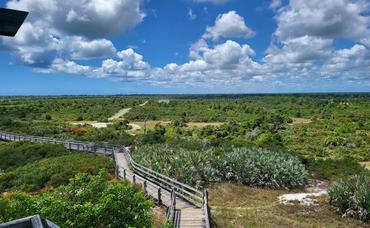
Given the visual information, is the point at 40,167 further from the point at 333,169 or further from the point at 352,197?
the point at 333,169

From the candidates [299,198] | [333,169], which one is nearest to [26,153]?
[299,198]

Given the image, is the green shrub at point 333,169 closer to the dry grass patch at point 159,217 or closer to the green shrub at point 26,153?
the dry grass patch at point 159,217

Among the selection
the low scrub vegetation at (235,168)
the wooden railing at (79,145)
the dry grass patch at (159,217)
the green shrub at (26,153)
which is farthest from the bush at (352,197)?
the green shrub at (26,153)


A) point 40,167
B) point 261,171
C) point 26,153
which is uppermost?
point 261,171

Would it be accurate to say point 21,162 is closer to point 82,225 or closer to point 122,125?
point 82,225

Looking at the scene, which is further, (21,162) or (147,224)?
(21,162)

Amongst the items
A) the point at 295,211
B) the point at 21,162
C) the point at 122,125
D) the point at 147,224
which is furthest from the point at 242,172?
the point at 122,125

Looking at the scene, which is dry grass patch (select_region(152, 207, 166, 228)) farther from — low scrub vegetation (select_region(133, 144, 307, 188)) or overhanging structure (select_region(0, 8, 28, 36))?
overhanging structure (select_region(0, 8, 28, 36))
